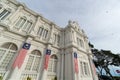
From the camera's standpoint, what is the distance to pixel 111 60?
27.0 metres

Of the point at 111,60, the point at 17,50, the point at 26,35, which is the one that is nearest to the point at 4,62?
the point at 17,50

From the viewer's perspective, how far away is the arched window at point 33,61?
32.2ft

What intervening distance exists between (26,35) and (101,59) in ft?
88.3

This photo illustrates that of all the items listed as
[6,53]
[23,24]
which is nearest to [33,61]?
[6,53]

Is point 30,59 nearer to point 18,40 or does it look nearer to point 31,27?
point 18,40

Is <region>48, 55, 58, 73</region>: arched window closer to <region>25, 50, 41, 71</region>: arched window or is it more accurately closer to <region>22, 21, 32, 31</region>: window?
<region>25, 50, 41, 71</region>: arched window

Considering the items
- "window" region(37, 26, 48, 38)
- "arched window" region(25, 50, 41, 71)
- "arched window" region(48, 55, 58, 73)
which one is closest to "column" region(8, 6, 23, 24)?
"window" region(37, 26, 48, 38)

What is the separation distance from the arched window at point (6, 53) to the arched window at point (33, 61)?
6.82ft

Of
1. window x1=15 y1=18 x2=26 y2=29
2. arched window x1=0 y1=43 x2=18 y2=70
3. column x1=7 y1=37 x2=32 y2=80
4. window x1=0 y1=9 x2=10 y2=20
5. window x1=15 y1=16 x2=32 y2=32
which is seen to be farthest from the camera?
window x1=15 y1=16 x2=32 y2=32

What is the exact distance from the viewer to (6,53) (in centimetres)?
855

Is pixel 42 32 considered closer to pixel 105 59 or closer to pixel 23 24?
pixel 23 24

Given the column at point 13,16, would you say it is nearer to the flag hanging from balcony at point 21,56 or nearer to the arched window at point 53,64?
the flag hanging from balcony at point 21,56

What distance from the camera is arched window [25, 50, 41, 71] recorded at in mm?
9812

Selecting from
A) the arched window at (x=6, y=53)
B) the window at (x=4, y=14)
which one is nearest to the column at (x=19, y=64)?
the arched window at (x=6, y=53)
